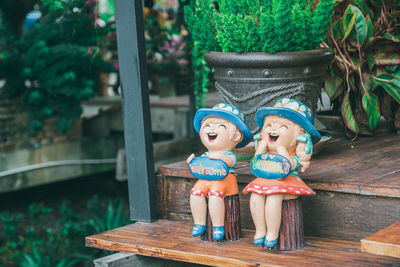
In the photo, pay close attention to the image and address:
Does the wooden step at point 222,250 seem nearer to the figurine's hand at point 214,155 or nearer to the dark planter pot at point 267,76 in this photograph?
the figurine's hand at point 214,155

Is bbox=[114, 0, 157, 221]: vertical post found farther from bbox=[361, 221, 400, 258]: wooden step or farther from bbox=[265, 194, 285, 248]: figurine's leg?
bbox=[361, 221, 400, 258]: wooden step

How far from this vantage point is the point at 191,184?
279 centimetres

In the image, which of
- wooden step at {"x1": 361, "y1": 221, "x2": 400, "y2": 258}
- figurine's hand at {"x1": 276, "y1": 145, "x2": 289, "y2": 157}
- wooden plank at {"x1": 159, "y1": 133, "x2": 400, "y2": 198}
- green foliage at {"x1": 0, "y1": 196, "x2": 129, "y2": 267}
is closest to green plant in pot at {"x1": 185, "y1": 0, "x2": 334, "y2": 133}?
wooden plank at {"x1": 159, "y1": 133, "x2": 400, "y2": 198}

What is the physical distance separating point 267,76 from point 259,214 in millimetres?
805

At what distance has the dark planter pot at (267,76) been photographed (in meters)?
2.75

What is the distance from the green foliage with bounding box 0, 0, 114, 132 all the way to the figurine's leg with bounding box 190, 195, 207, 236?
3.14 metres

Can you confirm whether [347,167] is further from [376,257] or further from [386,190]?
[376,257]

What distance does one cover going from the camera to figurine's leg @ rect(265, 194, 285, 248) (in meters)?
2.15

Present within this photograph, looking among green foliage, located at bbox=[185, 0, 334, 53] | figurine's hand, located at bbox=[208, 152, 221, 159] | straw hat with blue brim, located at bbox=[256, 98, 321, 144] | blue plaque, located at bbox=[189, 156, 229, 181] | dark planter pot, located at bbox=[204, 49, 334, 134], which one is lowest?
blue plaque, located at bbox=[189, 156, 229, 181]

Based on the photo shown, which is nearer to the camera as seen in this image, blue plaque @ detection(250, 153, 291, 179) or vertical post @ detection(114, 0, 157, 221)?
blue plaque @ detection(250, 153, 291, 179)

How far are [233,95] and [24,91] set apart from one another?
3.62 m

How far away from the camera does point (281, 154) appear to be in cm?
216

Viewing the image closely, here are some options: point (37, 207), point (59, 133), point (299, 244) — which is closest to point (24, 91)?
point (59, 133)

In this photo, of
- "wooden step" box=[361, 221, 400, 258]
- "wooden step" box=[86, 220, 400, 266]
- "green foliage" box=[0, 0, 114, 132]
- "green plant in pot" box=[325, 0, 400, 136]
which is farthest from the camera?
"green foliage" box=[0, 0, 114, 132]
